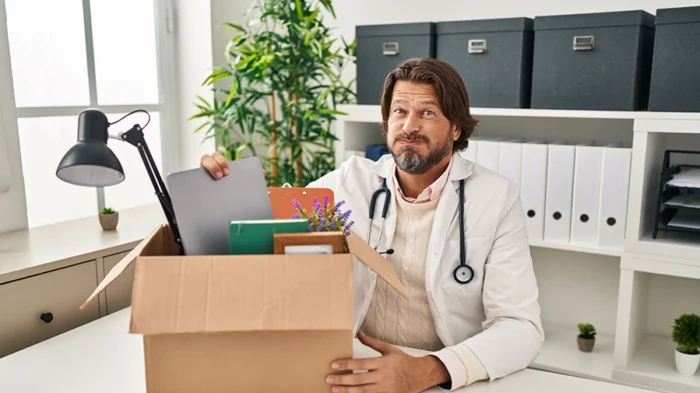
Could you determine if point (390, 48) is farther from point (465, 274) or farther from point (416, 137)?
point (465, 274)

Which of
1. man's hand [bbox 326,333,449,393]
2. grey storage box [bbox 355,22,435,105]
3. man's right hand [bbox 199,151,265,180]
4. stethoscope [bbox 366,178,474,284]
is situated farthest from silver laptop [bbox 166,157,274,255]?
grey storage box [bbox 355,22,435,105]

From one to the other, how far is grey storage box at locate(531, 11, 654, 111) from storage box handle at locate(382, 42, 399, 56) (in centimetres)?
56

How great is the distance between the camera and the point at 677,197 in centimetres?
212

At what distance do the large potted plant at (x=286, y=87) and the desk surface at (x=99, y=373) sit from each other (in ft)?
4.70

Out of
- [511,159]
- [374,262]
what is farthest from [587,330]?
[374,262]

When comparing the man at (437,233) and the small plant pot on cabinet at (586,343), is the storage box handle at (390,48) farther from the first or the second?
the small plant pot on cabinet at (586,343)

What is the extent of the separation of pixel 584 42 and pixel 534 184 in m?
0.54

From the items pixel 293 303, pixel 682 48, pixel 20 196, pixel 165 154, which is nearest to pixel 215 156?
pixel 293 303

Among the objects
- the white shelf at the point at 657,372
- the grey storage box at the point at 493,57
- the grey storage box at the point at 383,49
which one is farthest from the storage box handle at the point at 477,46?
the white shelf at the point at 657,372

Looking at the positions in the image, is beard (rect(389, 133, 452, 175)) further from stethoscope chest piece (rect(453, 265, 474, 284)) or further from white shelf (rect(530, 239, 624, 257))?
white shelf (rect(530, 239, 624, 257))

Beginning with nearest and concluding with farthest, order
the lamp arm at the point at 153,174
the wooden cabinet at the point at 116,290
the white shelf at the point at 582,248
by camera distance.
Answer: the lamp arm at the point at 153,174 < the wooden cabinet at the point at 116,290 < the white shelf at the point at 582,248

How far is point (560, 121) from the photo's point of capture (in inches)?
99.8

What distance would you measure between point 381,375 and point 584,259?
1.72 metres

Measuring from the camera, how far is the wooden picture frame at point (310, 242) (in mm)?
988
